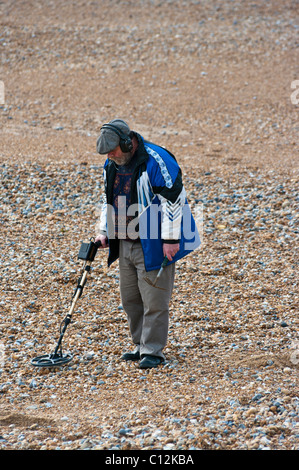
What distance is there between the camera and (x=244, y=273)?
22.1 ft

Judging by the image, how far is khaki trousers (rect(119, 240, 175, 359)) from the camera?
177 inches

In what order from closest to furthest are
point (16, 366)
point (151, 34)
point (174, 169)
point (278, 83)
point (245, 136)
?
point (174, 169)
point (16, 366)
point (245, 136)
point (278, 83)
point (151, 34)

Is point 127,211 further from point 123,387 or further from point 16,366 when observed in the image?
point 16,366

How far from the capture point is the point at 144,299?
4.54 metres

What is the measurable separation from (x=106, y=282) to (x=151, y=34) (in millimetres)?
11993

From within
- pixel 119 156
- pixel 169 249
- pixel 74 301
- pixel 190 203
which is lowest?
pixel 74 301

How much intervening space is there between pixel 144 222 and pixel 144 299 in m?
0.63

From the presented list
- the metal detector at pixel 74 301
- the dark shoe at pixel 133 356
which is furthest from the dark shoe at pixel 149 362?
the metal detector at pixel 74 301

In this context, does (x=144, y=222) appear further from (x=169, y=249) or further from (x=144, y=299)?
(x=144, y=299)

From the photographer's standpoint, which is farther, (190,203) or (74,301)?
(190,203)

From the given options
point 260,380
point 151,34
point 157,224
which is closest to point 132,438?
point 260,380

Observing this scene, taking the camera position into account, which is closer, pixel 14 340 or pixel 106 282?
pixel 14 340

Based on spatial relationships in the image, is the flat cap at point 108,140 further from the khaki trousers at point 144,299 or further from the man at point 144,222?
the khaki trousers at point 144,299

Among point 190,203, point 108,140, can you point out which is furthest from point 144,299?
point 190,203
